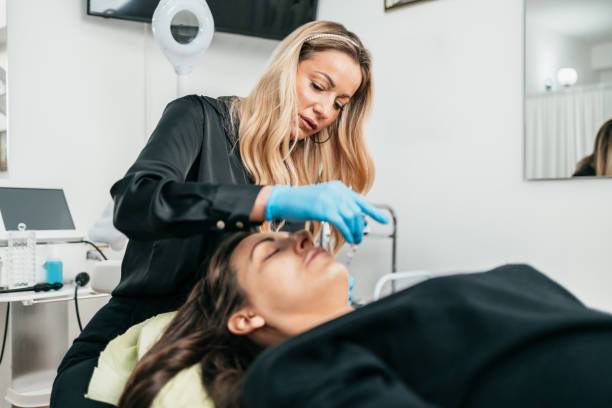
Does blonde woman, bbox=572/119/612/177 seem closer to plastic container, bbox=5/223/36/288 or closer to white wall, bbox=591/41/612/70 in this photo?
white wall, bbox=591/41/612/70

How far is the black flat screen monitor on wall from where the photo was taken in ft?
9.20

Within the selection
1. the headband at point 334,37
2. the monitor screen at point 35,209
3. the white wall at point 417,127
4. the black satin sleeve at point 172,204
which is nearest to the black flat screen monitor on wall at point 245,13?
the white wall at point 417,127

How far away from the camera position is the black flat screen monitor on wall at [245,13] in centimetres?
280

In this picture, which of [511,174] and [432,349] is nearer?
[432,349]

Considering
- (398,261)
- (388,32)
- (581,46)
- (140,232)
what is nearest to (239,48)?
(388,32)

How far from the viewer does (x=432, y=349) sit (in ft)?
2.49

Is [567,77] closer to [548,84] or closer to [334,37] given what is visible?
[548,84]

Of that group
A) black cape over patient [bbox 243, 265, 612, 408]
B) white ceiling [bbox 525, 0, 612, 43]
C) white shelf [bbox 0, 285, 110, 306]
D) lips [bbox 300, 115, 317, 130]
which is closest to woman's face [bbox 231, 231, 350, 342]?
black cape over patient [bbox 243, 265, 612, 408]

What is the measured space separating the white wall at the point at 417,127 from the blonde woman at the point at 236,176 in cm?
129

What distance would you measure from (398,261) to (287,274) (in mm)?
2069

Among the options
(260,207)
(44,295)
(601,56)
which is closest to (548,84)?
(601,56)

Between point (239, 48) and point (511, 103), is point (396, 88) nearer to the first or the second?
point (511, 103)

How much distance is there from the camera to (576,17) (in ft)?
7.97

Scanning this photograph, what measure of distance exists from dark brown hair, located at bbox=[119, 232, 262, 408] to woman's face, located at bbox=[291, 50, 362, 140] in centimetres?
38
